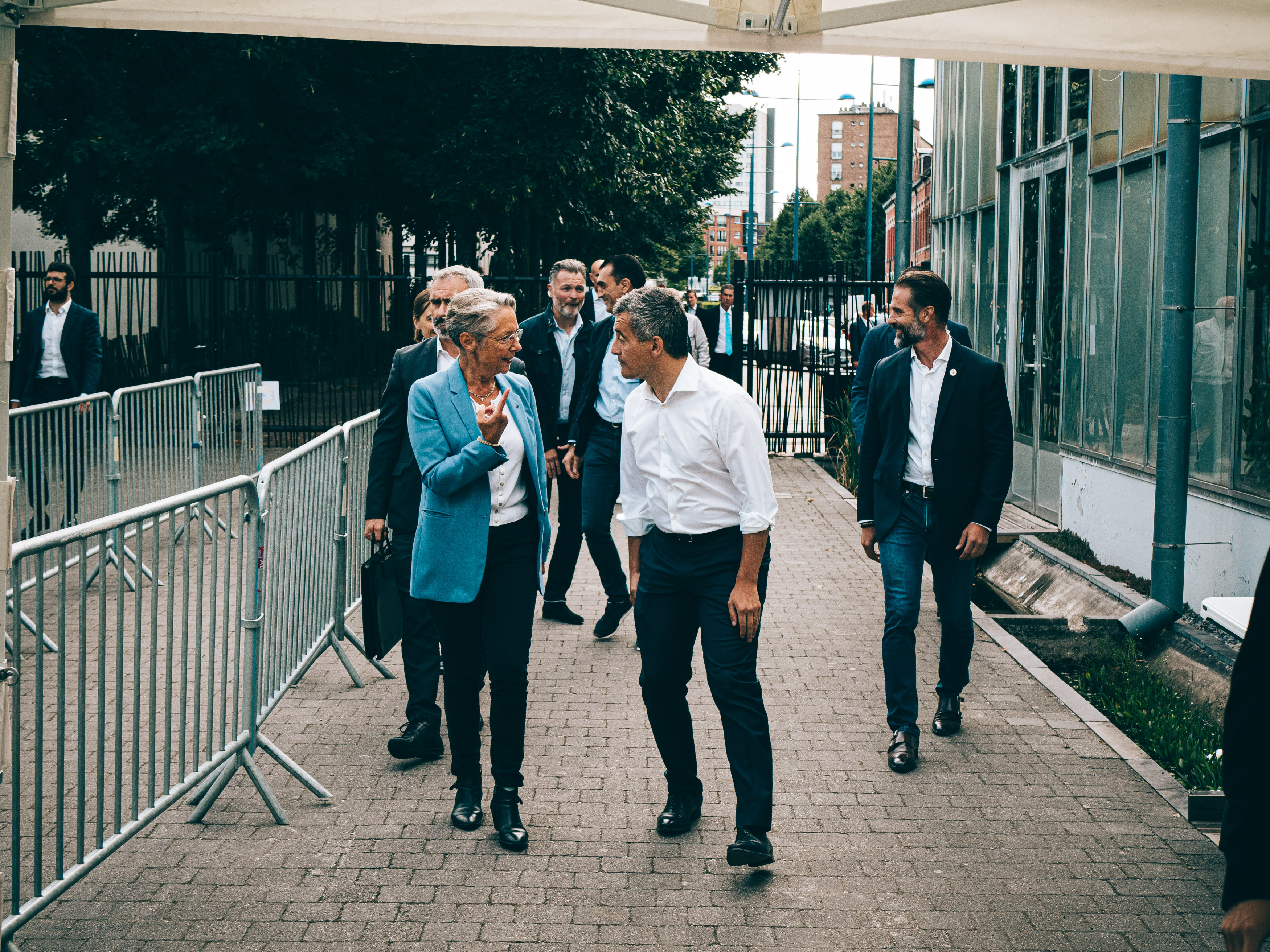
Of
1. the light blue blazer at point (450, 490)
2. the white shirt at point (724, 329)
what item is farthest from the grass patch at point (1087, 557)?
the white shirt at point (724, 329)

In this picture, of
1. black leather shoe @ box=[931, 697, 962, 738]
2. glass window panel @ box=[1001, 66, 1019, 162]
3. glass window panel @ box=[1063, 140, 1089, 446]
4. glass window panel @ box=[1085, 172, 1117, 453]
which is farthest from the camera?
glass window panel @ box=[1001, 66, 1019, 162]

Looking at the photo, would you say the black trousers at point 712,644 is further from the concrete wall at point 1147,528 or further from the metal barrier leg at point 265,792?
the concrete wall at point 1147,528

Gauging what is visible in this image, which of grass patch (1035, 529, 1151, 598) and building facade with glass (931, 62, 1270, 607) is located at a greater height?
building facade with glass (931, 62, 1270, 607)

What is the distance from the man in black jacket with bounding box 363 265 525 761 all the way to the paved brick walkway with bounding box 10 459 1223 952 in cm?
18

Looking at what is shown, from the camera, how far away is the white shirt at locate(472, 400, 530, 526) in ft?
14.7

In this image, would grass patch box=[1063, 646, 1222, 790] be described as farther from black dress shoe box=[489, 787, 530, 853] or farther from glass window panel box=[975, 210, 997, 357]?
glass window panel box=[975, 210, 997, 357]

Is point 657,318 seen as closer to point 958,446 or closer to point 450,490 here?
point 450,490

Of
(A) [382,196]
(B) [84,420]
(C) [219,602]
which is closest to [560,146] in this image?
(A) [382,196]

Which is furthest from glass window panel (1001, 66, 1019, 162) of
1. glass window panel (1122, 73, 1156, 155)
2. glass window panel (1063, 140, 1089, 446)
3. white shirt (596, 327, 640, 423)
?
white shirt (596, 327, 640, 423)

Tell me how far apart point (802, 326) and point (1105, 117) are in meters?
7.18

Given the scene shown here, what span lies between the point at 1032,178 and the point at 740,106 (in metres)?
23.5

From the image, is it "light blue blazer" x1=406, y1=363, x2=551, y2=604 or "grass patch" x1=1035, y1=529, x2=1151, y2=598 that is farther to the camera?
"grass patch" x1=1035, y1=529, x2=1151, y2=598

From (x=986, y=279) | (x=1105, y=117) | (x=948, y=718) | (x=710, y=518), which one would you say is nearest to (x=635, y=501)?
(x=710, y=518)

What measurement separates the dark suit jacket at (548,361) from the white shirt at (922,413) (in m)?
2.44
